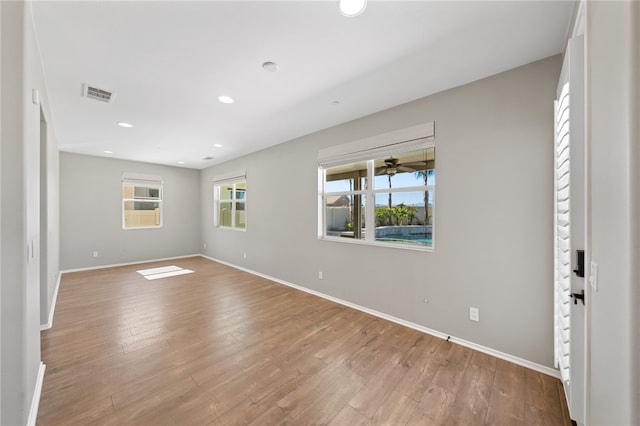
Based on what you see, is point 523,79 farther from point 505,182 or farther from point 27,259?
point 27,259

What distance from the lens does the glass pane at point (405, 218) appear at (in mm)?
2773

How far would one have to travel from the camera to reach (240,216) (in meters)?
5.93

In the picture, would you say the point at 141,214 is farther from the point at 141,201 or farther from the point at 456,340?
the point at 456,340

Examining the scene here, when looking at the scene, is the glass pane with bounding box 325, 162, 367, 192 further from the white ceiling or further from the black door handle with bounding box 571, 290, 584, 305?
the black door handle with bounding box 571, 290, 584, 305

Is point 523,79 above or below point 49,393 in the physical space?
above

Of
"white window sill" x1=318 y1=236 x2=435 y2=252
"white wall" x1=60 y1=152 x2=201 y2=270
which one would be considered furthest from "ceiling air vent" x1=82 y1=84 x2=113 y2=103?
"white wall" x1=60 y1=152 x2=201 y2=270

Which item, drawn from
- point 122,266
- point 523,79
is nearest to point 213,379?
point 523,79

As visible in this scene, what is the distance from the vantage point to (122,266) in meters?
5.77

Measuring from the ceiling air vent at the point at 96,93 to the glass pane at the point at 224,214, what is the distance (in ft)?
12.2

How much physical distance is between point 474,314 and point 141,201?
24.0ft

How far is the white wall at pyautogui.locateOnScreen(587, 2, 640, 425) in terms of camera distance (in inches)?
30.4

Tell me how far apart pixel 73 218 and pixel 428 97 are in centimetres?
706

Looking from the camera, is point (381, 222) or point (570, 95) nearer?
point (570, 95)

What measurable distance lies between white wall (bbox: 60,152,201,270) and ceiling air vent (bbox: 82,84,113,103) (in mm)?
3841
